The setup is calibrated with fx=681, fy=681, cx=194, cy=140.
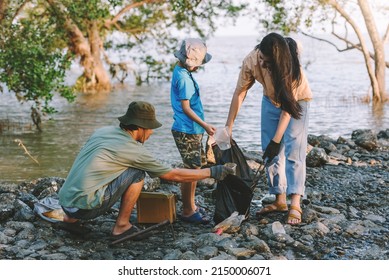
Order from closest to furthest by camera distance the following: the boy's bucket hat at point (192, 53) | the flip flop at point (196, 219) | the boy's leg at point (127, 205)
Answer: the boy's leg at point (127, 205), the boy's bucket hat at point (192, 53), the flip flop at point (196, 219)

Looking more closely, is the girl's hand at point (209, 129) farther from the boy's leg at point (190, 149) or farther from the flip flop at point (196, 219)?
the flip flop at point (196, 219)

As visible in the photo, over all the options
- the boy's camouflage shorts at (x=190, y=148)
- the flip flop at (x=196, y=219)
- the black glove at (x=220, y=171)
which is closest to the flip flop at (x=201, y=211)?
the flip flop at (x=196, y=219)

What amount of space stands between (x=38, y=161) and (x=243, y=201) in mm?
6727

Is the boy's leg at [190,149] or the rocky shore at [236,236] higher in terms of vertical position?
the boy's leg at [190,149]

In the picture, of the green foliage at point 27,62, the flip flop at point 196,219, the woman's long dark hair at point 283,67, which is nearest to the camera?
the woman's long dark hair at point 283,67

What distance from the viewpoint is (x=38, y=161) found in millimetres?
11938

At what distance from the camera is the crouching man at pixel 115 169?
5.34m

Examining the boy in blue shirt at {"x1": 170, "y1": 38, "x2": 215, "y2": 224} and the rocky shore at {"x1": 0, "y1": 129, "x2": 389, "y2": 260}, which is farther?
the boy in blue shirt at {"x1": 170, "y1": 38, "x2": 215, "y2": 224}

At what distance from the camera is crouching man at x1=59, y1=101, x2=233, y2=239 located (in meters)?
5.34

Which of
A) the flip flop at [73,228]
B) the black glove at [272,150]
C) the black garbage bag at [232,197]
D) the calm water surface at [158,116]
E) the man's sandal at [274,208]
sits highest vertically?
the black glove at [272,150]

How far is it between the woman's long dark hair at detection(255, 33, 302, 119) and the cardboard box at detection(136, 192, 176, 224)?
50.5 inches

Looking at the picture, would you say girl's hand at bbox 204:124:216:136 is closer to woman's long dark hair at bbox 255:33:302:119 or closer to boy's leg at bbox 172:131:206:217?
boy's leg at bbox 172:131:206:217

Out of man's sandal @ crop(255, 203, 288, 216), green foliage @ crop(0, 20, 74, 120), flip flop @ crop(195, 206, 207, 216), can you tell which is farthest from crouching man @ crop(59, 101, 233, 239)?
green foliage @ crop(0, 20, 74, 120)

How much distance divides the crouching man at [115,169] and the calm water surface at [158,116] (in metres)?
5.21
